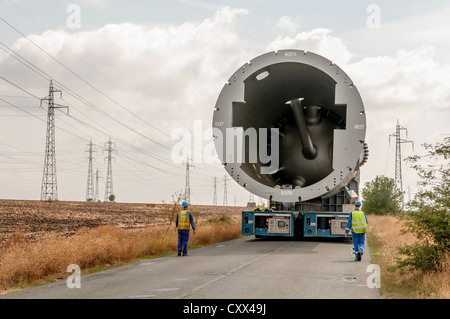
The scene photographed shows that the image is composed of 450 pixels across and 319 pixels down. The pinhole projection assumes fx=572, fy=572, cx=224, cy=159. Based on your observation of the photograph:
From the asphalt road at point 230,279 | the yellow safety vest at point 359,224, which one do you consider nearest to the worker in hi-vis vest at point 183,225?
the asphalt road at point 230,279

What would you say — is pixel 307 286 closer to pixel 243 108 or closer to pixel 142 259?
pixel 142 259

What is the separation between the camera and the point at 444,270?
30.5 feet

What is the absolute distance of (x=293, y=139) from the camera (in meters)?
18.9

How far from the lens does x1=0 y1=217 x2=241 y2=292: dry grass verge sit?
10.1 meters

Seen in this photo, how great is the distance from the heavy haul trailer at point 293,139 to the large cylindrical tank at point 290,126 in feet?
0.09

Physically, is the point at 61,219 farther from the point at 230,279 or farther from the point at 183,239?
the point at 230,279

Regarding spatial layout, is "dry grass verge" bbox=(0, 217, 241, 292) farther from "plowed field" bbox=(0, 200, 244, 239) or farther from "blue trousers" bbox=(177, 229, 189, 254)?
"plowed field" bbox=(0, 200, 244, 239)

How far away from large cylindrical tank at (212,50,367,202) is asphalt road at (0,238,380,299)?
2.72 m

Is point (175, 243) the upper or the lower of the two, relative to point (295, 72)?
lower

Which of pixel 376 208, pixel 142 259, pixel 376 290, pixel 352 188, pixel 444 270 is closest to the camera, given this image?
pixel 376 290

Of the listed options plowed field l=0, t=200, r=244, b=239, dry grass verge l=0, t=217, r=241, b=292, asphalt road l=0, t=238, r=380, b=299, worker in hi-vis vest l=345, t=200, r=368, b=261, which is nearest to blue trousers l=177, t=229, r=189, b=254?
asphalt road l=0, t=238, r=380, b=299

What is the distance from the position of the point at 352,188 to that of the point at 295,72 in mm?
4037
